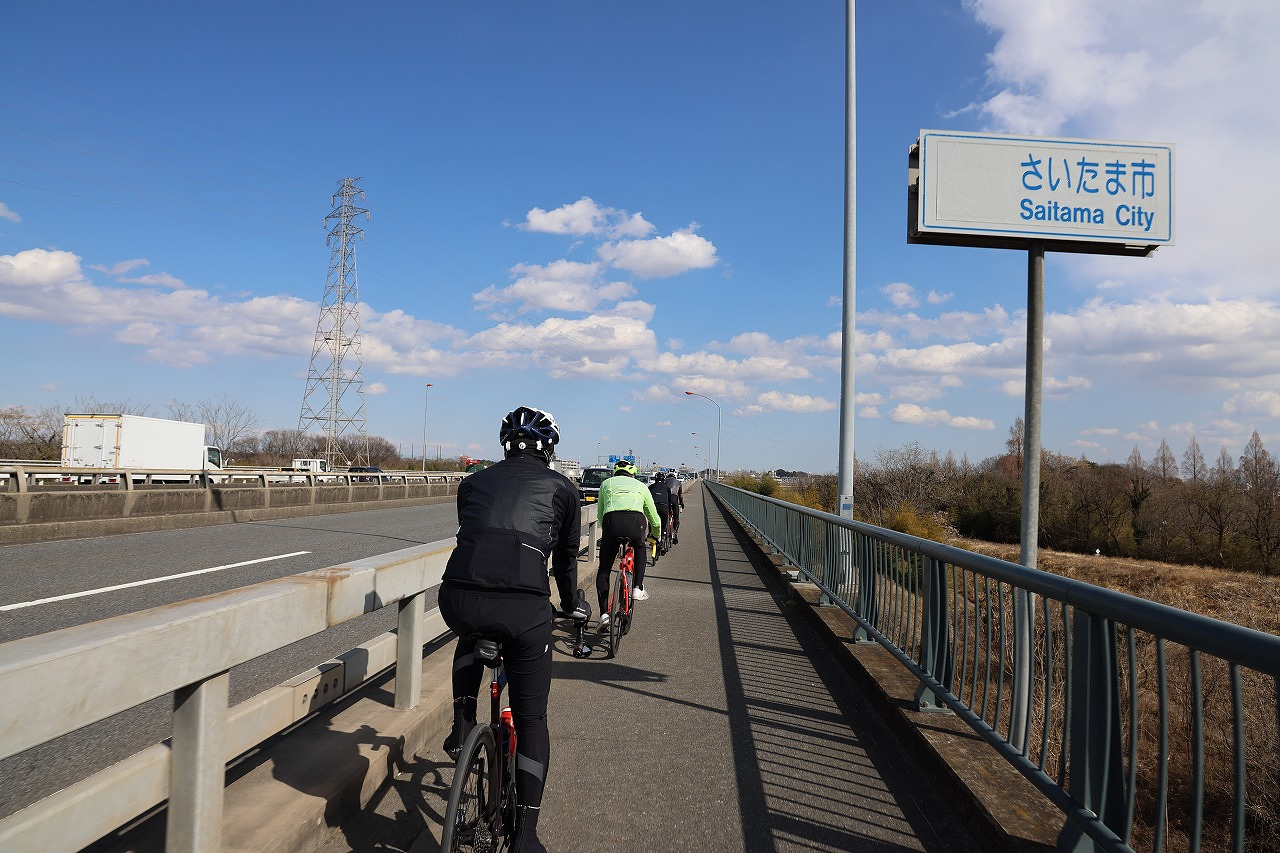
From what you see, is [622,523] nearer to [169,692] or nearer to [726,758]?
[726,758]

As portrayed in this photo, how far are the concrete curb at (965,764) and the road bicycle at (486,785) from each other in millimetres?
2095

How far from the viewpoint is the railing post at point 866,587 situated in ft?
23.1

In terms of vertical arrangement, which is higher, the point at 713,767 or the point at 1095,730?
the point at 1095,730

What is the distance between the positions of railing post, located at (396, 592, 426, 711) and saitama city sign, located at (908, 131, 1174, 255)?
20.3 feet

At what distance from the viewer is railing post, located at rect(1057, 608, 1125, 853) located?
2982mm

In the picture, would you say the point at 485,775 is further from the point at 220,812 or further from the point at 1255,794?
the point at 1255,794

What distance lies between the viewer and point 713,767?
4.57 m

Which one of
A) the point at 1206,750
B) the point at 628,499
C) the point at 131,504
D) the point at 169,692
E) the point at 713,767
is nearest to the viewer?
the point at 169,692

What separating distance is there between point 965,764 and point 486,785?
8.36ft

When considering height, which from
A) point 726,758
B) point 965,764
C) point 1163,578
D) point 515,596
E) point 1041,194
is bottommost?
point 1163,578

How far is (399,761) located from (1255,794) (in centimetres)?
514

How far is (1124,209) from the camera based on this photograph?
25.2ft

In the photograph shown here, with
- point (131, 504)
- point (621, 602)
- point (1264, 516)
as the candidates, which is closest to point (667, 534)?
point (621, 602)

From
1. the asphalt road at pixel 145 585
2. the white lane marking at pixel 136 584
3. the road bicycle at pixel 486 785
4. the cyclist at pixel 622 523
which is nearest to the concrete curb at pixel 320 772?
the road bicycle at pixel 486 785
